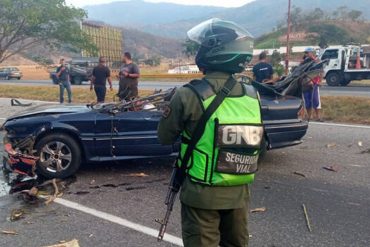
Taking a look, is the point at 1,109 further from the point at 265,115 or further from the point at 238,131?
the point at 238,131

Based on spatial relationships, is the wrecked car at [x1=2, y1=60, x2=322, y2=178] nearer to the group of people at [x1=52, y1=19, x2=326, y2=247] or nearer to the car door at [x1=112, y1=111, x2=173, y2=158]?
the car door at [x1=112, y1=111, x2=173, y2=158]

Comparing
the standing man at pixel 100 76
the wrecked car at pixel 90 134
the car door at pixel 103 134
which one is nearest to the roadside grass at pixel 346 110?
the wrecked car at pixel 90 134

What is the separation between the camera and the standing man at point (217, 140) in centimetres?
230

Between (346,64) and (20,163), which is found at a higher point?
(346,64)

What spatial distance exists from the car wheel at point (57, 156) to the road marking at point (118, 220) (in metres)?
0.82

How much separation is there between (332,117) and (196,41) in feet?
30.9

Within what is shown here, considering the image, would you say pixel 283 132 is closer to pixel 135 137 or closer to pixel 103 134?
pixel 135 137

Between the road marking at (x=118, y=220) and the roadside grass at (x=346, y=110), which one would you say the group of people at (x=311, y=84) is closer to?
the roadside grass at (x=346, y=110)

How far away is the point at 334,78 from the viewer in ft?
79.8

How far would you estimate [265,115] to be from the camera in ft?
20.7

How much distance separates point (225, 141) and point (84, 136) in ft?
12.9

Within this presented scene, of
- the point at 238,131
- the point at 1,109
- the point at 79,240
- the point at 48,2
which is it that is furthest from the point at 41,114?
the point at 1,109

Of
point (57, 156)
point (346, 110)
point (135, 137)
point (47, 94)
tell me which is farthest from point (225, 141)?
point (47, 94)

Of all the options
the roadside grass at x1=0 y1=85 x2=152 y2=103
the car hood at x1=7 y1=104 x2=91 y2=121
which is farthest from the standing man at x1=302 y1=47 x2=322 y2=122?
the roadside grass at x1=0 y1=85 x2=152 y2=103
